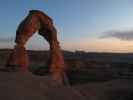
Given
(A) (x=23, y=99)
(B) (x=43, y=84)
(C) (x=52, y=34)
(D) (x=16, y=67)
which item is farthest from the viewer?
(C) (x=52, y=34)

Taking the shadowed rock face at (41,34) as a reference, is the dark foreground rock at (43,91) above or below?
below

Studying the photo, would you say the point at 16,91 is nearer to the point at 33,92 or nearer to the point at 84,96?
the point at 33,92

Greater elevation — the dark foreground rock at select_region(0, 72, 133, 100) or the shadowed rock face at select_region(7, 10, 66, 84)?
the shadowed rock face at select_region(7, 10, 66, 84)

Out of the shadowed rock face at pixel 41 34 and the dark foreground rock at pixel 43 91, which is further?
the shadowed rock face at pixel 41 34

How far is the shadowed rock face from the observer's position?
36781 mm

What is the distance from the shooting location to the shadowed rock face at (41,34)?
36.8m

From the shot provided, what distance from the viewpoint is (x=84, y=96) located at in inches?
1040

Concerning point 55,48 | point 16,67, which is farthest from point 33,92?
point 55,48

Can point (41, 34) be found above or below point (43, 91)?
above

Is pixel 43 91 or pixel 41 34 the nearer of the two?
pixel 43 91

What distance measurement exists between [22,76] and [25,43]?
10.3 metres

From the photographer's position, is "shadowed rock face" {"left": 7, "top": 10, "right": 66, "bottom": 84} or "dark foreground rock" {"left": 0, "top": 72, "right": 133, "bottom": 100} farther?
"shadowed rock face" {"left": 7, "top": 10, "right": 66, "bottom": 84}

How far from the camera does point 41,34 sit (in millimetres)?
39438

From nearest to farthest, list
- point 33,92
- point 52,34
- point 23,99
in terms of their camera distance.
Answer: point 23,99
point 33,92
point 52,34
